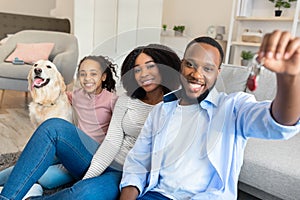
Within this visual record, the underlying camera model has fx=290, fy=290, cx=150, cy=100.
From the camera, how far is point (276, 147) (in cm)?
122

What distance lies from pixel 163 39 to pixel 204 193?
43 cm

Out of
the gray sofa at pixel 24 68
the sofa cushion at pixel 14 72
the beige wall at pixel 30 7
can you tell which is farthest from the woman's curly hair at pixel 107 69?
the beige wall at pixel 30 7

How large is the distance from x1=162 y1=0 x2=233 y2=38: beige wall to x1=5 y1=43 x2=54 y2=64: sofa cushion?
191 cm

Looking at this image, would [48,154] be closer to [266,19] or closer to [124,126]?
[124,126]

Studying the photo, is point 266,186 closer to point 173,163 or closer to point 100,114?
point 173,163

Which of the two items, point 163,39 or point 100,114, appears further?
point 100,114

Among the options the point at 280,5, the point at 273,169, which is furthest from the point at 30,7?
the point at 273,169

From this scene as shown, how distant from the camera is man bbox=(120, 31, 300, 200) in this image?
718mm

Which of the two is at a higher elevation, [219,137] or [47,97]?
[219,137]

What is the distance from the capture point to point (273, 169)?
1.07m

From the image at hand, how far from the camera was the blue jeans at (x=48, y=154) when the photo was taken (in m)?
0.90

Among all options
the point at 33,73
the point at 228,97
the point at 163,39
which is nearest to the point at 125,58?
the point at 163,39

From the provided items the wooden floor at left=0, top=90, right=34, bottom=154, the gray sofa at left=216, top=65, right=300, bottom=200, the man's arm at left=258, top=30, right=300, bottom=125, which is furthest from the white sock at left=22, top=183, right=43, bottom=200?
the man's arm at left=258, top=30, right=300, bottom=125

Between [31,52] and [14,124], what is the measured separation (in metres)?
0.82
